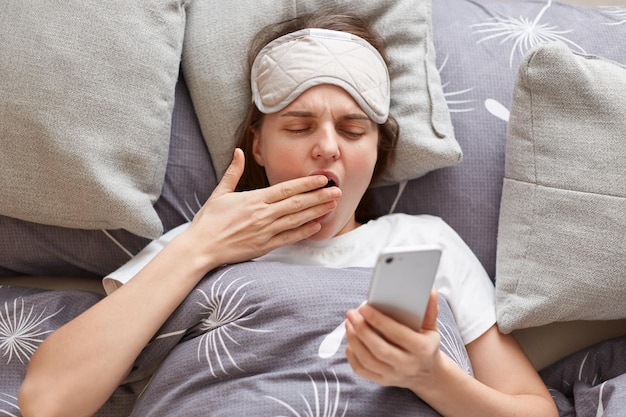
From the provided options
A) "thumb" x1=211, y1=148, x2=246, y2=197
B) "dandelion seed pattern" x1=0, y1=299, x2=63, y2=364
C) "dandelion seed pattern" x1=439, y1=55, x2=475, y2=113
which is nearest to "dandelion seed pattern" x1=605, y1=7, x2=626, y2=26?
"dandelion seed pattern" x1=439, y1=55, x2=475, y2=113

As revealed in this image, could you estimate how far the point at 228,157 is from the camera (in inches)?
60.1

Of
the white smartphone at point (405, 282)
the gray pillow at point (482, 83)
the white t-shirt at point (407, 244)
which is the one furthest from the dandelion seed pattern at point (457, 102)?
the white smartphone at point (405, 282)

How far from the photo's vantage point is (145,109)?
1439 mm

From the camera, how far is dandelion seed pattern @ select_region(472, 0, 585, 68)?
5.36ft

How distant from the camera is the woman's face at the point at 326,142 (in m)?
1.34

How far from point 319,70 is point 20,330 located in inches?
29.9

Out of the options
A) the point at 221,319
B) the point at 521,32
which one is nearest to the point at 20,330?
the point at 221,319

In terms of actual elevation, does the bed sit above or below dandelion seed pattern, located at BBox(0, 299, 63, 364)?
above

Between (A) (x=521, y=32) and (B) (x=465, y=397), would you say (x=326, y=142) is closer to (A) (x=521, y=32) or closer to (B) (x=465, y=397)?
(B) (x=465, y=397)

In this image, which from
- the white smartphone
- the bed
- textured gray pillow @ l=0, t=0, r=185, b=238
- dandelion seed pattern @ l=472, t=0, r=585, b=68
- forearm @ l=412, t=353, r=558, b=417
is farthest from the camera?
dandelion seed pattern @ l=472, t=0, r=585, b=68

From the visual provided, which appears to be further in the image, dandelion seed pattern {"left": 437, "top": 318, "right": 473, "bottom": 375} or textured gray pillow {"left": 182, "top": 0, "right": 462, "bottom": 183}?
textured gray pillow {"left": 182, "top": 0, "right": 462, "bottom": 183}

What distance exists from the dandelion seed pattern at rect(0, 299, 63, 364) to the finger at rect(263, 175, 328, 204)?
0.49m

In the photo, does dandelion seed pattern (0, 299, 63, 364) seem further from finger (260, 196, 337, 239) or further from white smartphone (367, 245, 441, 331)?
white smartphone (367, 245, 441, 331)

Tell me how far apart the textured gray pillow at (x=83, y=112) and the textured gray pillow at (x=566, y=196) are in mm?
714
